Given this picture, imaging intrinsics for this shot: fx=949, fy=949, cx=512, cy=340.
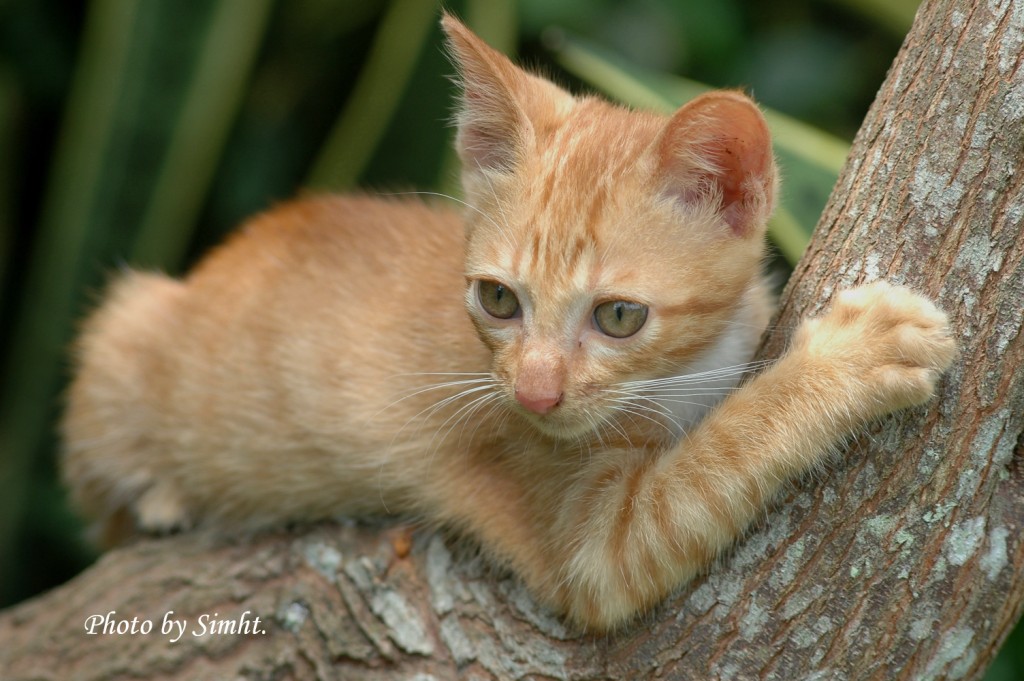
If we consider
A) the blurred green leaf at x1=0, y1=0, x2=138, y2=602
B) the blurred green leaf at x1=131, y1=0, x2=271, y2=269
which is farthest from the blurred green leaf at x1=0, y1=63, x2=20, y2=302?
the blurred green leaf at x1=131, y1=0, x2=271, y2=269

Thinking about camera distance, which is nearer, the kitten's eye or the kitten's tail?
the kitten's eye

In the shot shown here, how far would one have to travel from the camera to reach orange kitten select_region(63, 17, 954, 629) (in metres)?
1.37

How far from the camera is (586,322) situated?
1.42m

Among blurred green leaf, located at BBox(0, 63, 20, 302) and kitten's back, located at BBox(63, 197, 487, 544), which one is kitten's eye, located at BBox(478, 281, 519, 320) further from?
blurred green leaf, located at BBox(0, 63, 20, 302)

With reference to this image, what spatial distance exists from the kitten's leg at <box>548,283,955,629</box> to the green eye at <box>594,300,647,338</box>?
19 cm

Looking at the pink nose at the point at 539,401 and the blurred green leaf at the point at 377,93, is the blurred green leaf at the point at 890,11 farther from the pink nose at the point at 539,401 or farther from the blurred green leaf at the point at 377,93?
the pink nose at the point at 539,401

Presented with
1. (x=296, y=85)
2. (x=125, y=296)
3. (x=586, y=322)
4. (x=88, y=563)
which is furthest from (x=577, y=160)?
(x=88, y=563)

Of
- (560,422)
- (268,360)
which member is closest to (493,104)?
(560,422)

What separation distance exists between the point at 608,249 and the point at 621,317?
0.10m

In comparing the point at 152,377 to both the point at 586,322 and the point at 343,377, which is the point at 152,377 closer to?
the point at 343,377

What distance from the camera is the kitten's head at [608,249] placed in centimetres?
139

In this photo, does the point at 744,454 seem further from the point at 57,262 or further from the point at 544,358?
the point at 57,262

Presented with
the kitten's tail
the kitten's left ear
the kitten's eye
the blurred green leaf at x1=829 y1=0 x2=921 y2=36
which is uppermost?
the blurred green leaf at x1=829 y1=0 x2=921 y2=36

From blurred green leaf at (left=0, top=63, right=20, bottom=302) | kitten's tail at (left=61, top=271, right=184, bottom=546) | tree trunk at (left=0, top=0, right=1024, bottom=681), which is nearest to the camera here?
tree trunk at (left=0, top=0, right=1024, bottom=681)
